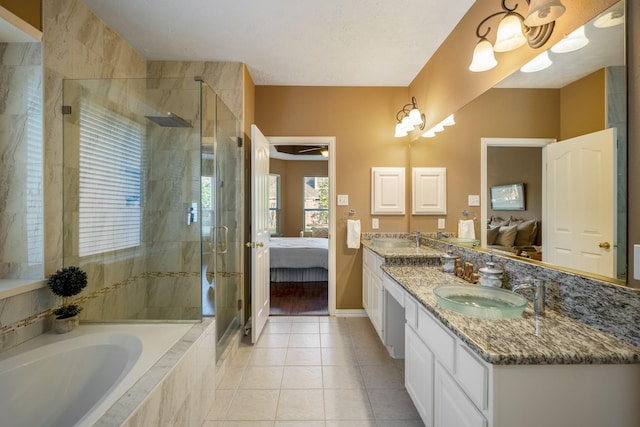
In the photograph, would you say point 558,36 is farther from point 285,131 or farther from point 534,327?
point 285,131

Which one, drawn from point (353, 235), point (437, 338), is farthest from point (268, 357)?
point (437, 338)

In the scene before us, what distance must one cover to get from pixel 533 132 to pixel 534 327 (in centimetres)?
95

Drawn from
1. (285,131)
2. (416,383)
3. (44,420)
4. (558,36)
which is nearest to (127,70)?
(285,131)

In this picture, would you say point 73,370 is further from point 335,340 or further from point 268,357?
point 335,340

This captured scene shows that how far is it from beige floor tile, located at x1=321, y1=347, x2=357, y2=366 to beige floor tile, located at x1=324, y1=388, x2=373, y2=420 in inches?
13.2

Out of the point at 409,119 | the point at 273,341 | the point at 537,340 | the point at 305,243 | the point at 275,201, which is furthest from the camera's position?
the point at 275,201

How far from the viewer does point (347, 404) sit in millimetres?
1826

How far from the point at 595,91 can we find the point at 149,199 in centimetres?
282

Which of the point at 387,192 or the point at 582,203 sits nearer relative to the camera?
the point at 582,203

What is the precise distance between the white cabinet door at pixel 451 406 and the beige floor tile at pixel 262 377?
1.15 m

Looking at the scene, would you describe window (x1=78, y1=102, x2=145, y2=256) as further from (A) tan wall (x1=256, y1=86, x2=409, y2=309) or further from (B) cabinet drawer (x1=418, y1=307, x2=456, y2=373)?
(B) cabinet drawer (x1=418, y1=307, x2=456, y2=373)

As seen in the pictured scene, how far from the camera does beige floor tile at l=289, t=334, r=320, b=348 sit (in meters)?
2.59

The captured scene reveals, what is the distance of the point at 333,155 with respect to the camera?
10.7 ft

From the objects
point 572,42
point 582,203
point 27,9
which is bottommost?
point 582,203
